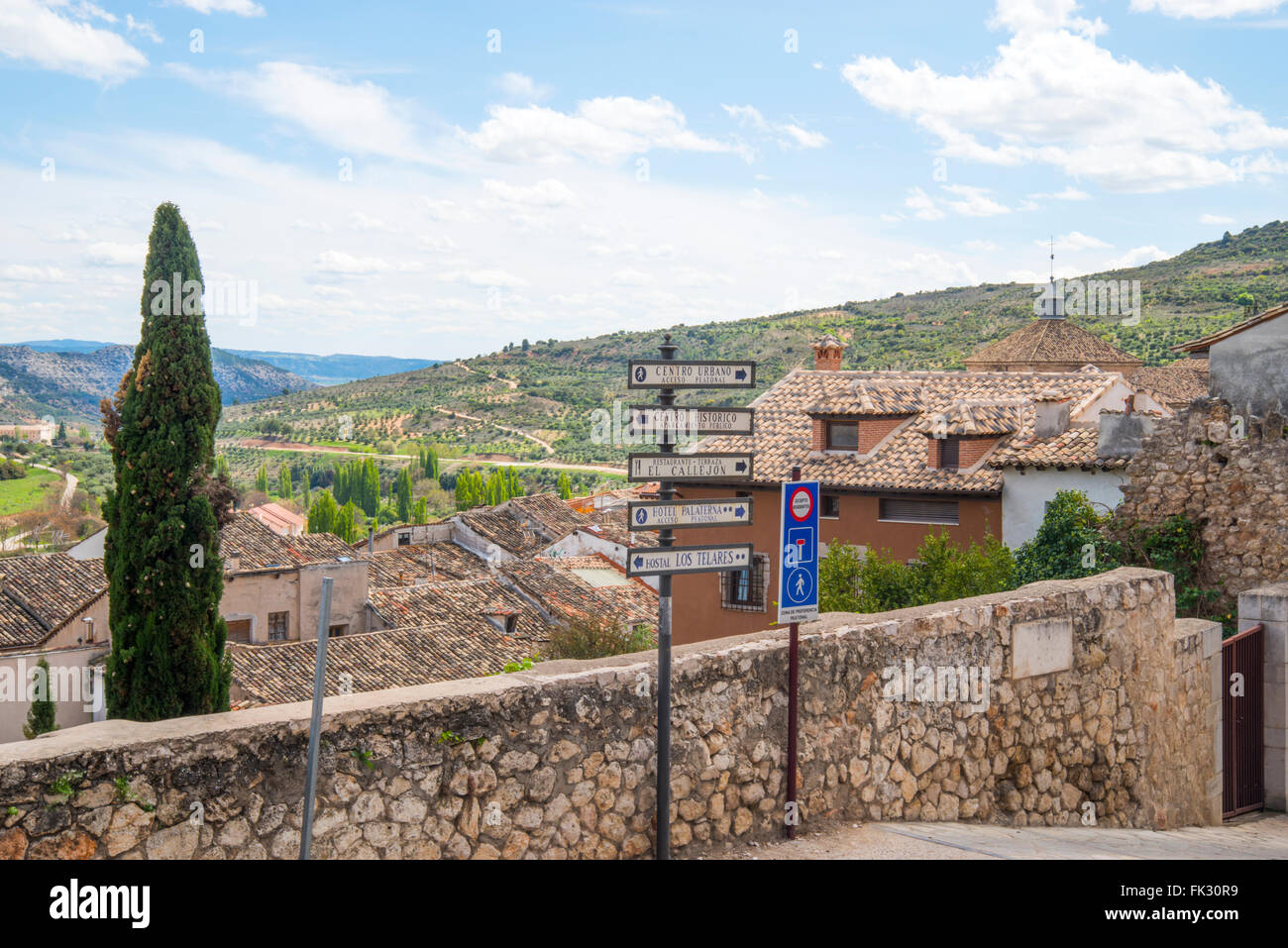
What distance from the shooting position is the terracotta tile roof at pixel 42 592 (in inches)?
952

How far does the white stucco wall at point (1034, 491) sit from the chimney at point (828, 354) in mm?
10365

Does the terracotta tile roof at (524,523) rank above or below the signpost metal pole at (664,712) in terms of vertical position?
below

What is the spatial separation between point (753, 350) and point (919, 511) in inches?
1095

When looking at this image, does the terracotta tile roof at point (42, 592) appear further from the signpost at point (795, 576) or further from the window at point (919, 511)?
the signpost at point (795, 576)

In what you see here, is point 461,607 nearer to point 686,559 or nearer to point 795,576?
point 795,576

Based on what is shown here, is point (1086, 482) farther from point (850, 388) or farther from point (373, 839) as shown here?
point (373, 839)

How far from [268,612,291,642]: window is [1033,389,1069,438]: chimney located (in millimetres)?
19450

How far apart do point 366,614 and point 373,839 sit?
89.7ft

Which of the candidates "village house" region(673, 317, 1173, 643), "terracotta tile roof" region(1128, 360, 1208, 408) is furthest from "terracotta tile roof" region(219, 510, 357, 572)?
"terracotta tile roof" region(1128, 360, 1208, 408)

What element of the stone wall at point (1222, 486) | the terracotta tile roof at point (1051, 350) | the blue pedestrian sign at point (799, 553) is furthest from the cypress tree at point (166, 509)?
the terracotta tile roof at point (1051, 350)

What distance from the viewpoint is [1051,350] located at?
149 feet

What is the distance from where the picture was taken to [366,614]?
102ft

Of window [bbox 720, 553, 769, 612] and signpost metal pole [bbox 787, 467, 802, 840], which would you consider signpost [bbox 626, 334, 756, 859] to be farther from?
window [bbox 720, 553, 769, 612]

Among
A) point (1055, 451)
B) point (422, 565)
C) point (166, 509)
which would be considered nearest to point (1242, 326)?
point (1055, 451)
